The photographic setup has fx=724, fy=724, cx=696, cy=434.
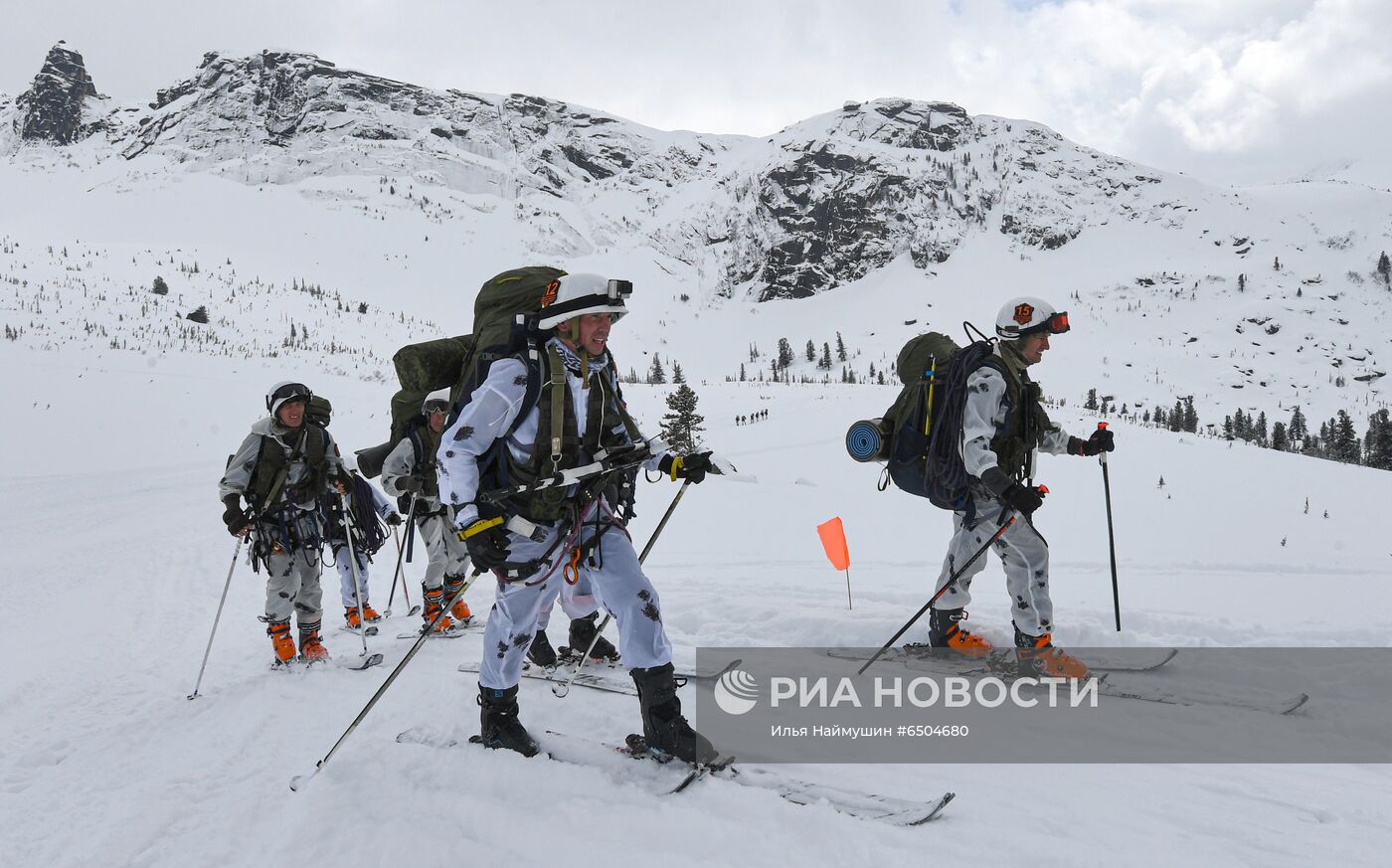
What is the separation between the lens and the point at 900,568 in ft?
30.5

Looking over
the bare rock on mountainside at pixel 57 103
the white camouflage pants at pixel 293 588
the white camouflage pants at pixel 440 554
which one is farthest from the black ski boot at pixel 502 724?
the bare rock on mountainside at pixel 57 103

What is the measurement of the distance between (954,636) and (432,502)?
4861 millimetres

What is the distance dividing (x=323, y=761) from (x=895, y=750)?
3.12 meters

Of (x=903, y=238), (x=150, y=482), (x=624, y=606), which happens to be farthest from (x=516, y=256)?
(x=624, y=606)

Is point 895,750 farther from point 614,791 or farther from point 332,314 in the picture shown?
point 332,314

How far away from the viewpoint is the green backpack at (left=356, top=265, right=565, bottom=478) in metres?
3.92

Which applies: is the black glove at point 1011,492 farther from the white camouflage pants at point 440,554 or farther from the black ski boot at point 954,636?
the white camouflage pants at point 440,554

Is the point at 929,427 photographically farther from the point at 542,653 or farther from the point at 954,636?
the point at 542,653

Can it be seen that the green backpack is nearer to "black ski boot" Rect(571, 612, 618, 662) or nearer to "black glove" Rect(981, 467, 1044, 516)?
"black ski boot" Rect(571, 612, 618, 662)

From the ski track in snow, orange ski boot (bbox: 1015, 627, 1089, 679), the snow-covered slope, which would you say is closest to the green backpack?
the ski track in snow

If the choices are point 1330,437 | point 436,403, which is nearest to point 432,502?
point 436,403

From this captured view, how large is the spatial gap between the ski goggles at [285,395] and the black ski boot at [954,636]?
5.61m

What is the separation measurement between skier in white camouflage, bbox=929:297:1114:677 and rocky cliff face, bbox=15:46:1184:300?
10034 centimetres

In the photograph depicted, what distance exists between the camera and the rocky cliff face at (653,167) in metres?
111
